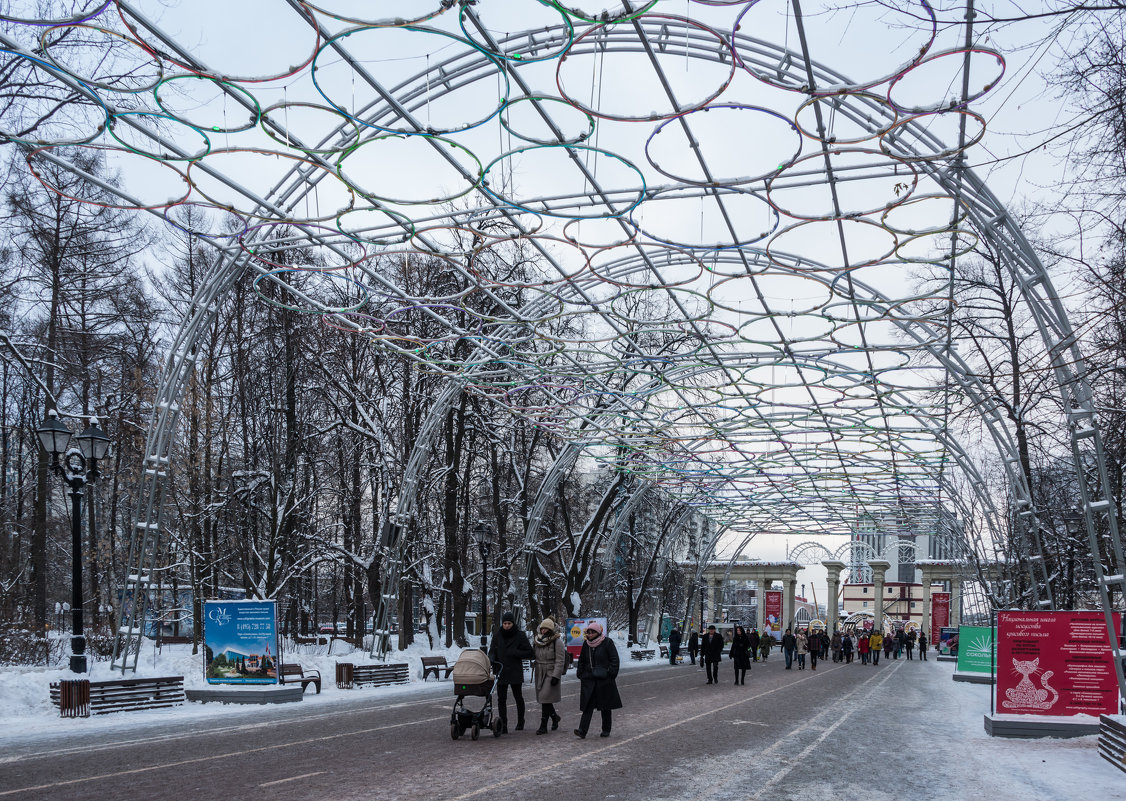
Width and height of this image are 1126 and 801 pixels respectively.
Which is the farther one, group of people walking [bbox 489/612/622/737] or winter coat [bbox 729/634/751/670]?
winter coat [bbox 729/634/751/670]

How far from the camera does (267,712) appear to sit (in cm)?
1748

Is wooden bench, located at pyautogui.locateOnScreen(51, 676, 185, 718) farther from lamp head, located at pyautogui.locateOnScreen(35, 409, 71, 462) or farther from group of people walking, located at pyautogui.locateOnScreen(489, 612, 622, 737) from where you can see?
group of people walking, located at pyautogui.locateOnScreen(489, 612, 622, 737)

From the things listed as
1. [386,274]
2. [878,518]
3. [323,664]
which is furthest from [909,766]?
[878,518]

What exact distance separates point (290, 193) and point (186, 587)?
25189 mm

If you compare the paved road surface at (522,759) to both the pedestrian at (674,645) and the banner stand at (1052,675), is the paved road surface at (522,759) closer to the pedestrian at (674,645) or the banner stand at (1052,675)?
the banner stand at (1052,675)

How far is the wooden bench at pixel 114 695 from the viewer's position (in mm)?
15641

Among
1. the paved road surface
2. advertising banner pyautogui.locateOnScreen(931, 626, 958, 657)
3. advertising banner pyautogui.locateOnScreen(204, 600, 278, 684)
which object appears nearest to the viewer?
the paved road surface

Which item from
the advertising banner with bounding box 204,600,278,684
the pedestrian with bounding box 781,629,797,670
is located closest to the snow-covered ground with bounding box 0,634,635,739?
the advertising banner with bounding box 204,600,278,684

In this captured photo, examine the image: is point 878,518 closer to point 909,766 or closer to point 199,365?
point 199,365

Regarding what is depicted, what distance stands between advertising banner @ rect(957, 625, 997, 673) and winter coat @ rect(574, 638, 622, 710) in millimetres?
16104

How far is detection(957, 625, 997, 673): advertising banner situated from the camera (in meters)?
26.1

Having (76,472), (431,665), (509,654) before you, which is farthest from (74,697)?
(431,665)

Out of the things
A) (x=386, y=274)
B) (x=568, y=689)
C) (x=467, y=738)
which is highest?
(x=386, y=274)

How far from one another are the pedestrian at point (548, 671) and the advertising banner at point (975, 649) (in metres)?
15.8
